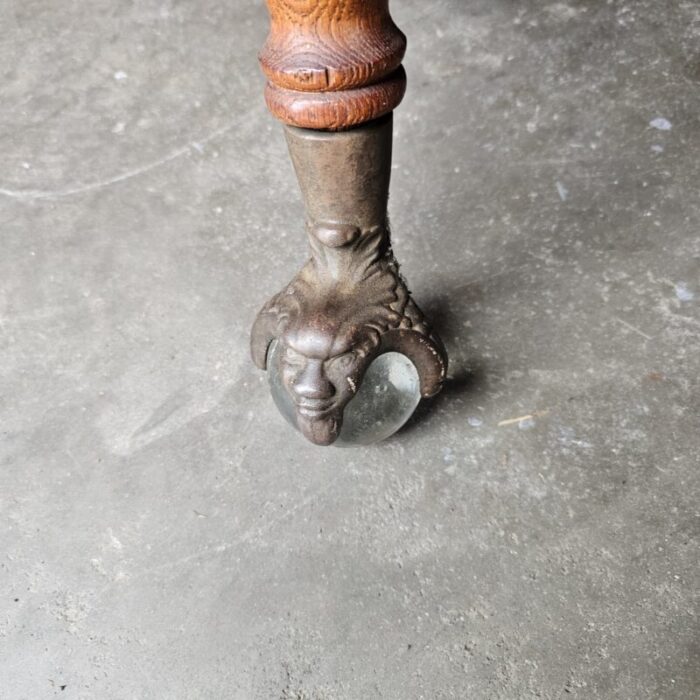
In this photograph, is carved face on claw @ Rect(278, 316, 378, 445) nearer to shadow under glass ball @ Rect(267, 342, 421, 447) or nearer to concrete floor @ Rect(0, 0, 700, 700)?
shadow under glass ball @ Rect(267, 342, 421, 447)

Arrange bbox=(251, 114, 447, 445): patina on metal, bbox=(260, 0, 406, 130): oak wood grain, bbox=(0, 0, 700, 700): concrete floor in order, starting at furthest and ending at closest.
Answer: bbox=(0, 0, 700, 700): concrete floor, bbox=(251, 114, 447, 445): patina on metal, bbox=(260, 0, 406, 130): oak wood grain

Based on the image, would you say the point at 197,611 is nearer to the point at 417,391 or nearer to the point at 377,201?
the point at 417,391

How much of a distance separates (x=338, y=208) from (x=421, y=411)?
15.3 inches

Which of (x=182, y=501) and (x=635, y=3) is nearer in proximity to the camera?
(x=182, y=501)

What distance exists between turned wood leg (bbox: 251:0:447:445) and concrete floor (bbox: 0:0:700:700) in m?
0.19

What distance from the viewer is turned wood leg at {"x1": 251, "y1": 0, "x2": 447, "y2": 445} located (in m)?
0.67

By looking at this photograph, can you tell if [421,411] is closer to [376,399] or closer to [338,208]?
[376,399]

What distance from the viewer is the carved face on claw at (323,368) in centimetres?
84

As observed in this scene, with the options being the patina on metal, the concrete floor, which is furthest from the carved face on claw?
the concrete floor

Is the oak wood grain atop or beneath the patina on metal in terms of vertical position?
atop

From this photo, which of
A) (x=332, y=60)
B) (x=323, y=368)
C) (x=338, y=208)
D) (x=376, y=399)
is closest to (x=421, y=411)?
(x=376, y=399)

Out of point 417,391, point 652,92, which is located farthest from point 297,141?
point 652,92

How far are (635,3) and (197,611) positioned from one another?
1455 millimetres

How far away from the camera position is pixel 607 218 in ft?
4.12
